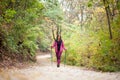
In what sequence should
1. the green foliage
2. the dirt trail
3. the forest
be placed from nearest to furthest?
the dirt trail
the forest
the green foliage

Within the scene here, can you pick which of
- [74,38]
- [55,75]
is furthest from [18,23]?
[74,38]

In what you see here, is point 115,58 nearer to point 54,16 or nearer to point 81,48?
point 81,48

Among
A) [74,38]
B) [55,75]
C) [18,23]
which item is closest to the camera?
[55,75]

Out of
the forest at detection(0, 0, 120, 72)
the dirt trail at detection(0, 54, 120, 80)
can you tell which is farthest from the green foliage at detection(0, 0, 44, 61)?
the dirt trail at detection(0, 54, 120, 80)

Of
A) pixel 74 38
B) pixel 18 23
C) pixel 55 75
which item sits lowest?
pixel 74 38

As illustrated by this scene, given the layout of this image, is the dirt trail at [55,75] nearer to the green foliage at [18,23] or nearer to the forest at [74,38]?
the forest at [74,38]

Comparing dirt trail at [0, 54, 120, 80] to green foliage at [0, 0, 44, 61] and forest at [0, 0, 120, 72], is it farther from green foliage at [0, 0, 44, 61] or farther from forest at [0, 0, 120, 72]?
green foliage at [0, 0, 44, 61]

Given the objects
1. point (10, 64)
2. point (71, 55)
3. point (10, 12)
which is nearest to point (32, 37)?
point (71, 55)

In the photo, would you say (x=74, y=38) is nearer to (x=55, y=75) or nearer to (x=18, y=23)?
(x=18, y=23)

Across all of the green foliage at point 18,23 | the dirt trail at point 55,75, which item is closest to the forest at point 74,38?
the green foliage at point 18,23

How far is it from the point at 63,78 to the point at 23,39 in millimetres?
10239

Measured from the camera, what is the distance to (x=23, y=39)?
1992cm

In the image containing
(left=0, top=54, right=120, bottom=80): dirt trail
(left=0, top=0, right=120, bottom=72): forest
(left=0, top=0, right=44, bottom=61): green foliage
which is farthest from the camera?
Result: (left=0, top=0, right=44, bottom=61): green foliage

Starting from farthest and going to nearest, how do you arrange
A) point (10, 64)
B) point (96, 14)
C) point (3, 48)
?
point (96, 14) < point (3, 48) < point (10, 64)
